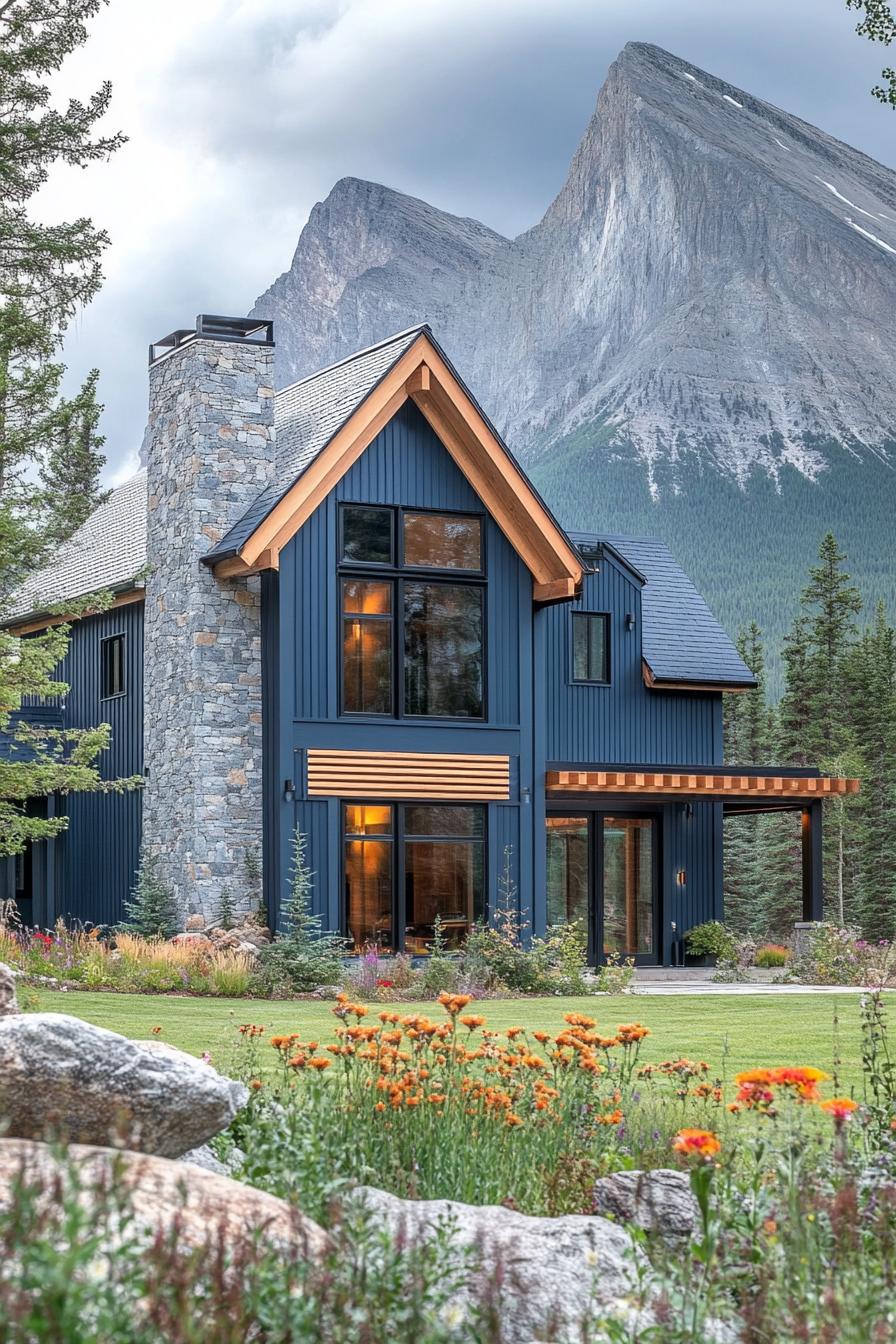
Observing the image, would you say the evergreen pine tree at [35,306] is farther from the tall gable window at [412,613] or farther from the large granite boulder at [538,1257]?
the large granite boulder at [538,1257]

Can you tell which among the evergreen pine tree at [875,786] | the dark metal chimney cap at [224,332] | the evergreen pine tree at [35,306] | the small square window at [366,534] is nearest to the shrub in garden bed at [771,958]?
the small square window at [366,534]

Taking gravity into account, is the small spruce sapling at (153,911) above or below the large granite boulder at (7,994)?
below

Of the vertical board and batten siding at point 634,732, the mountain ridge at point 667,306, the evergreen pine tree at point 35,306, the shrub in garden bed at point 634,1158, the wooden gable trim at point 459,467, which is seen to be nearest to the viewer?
the shrub in garden bed at point 634,1158

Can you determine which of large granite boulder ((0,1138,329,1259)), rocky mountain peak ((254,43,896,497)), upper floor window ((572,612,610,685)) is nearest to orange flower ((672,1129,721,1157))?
large granite boulder ((0,1138,329,1259))

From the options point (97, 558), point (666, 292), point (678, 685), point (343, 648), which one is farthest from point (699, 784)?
point (666, 292)

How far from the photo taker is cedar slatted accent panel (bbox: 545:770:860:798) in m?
21.6

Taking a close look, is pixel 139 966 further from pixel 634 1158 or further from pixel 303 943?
pixel 634 1158

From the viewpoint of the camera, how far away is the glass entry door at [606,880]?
24219 mm

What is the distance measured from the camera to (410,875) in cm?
2003

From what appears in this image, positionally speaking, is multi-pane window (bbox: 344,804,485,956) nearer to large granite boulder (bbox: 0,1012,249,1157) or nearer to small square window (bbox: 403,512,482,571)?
small square window (bbox: 403,512,482,571)

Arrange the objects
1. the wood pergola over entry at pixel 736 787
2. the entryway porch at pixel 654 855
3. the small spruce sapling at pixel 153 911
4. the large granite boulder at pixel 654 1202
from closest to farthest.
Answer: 1. the large granite boulder at pixel 654 1202
2. the small spruce sapling at pixel 153 911
3. the wood pergola over entry at pixel 736 787
4. the entryway porch at pixel 654 855

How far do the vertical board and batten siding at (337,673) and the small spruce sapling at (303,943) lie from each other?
9.0 inches

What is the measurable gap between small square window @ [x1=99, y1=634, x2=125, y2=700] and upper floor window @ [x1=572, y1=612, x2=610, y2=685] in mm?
6439

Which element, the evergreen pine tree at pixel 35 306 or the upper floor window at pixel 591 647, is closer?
the evergreen pine tree at pixel 35 306
